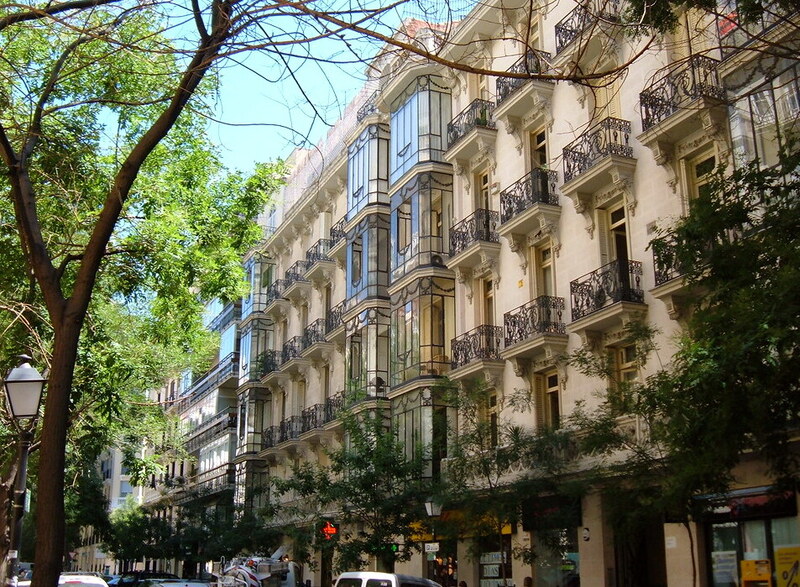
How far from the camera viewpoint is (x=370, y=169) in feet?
117

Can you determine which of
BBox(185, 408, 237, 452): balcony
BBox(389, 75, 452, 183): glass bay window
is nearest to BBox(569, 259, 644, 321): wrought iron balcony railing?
BBox(389, 75, 452, 183): glass bay window

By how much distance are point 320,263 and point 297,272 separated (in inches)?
191

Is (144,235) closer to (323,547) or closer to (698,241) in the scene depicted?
(698,241)

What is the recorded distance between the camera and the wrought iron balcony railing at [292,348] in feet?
141

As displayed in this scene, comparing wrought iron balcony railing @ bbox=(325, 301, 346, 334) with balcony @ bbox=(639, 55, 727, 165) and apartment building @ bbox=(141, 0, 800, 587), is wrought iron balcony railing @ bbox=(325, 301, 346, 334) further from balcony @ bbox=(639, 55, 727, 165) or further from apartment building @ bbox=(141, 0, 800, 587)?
balcony @ bbox=(639, 55, 727, 165)

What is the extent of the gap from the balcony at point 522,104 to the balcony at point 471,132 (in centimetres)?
68

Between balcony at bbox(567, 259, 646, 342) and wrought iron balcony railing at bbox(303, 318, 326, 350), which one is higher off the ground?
wrought iron balcony railing at bbox(303, 318, 326, 350)

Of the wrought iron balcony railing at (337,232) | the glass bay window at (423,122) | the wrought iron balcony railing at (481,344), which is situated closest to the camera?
the wrought iron balcony railing at (481,344)

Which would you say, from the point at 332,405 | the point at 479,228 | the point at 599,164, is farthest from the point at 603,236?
the point at 332,405

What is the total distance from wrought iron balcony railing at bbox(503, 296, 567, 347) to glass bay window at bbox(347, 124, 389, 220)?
35.5ft

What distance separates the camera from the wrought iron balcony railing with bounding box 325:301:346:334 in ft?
124

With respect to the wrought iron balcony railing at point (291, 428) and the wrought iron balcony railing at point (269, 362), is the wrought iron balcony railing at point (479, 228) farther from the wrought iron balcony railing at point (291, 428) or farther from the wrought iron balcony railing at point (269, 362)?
the wrought iron balcony railing at point (269, 362)

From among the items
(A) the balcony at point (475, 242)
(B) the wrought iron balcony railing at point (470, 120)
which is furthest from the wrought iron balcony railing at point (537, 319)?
(B) the wrought iron balcony railing at point (470, 120)

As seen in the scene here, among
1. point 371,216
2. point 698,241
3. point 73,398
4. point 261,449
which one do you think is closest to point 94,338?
point 73,398
